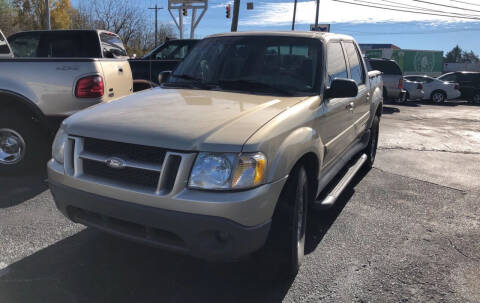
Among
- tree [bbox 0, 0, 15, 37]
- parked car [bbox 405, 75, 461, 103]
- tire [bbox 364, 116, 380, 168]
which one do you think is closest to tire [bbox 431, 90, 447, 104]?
parked car [bbox 405, 75, 461, 103]

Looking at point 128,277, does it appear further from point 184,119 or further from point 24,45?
point 24,45

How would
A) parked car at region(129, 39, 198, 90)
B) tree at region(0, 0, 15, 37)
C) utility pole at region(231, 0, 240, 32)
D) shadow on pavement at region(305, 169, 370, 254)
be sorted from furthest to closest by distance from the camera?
1. tree at region(0, 0, 15, 37)
2. utility pole at region(231, 0, 240, 32)
3. parked car at region(129, 39, 198, 90)
4. shadow on pavement at region(305, 169, 370, 254)

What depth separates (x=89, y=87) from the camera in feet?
16.5

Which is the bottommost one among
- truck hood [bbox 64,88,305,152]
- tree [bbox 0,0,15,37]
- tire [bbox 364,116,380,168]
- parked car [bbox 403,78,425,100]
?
parked car [bbox 403,78,425,100]

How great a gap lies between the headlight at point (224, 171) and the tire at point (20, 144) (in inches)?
143

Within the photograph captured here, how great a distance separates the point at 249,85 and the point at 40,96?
2.81 meters

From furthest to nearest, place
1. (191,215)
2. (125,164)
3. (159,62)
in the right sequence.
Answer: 1. (159,62)
2. (125,164)
3. (191,215)

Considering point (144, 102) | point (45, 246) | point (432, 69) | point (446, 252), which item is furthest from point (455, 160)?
point (432, 69)

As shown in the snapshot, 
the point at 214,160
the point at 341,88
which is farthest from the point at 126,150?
the point at 341,88

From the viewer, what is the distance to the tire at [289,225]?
2801 mm

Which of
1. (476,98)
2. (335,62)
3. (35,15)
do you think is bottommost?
(476,98)

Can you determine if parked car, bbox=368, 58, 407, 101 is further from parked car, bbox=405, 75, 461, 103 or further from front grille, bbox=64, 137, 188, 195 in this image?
front grille, bbox=64, 137, 188, 195

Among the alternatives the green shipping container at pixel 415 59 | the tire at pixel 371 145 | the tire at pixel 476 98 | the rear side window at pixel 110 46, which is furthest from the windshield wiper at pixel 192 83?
the green shipping container at pixel 415 59

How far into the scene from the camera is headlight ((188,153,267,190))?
2.44 metres
